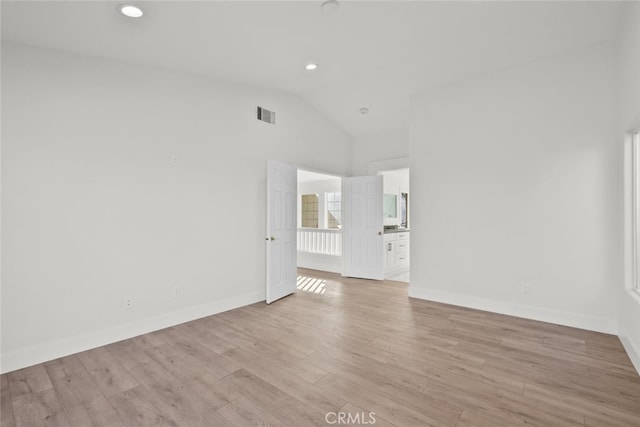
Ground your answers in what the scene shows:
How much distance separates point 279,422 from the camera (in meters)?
1.86

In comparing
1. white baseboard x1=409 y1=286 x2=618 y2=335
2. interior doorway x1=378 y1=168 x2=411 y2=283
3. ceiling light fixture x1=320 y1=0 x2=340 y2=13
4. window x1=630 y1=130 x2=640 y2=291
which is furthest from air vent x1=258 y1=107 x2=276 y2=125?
window x1=630 y1=130 x2=640 y2=291

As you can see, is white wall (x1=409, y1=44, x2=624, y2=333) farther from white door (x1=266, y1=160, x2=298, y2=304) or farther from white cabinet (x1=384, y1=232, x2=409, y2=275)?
white door (x1=266, y1=160, x2=298, y2=304)

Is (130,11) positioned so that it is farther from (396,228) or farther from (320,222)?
(320,222)

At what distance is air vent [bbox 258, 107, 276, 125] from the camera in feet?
14.5

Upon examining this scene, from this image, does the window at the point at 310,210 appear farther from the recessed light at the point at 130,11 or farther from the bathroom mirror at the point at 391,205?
the recessed light at the point at 130,11

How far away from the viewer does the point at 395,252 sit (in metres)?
6.43

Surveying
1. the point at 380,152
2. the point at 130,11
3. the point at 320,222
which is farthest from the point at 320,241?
the point at 130,11

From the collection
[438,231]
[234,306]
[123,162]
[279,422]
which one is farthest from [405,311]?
[123,162]

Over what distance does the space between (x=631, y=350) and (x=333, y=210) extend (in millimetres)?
6042

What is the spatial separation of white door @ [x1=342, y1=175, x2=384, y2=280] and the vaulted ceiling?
2.18 meters

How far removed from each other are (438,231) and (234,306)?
2979 mm

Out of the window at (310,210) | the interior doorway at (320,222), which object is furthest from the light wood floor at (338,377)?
the window at (310,210)

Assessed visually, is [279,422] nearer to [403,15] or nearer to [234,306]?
[234,306]

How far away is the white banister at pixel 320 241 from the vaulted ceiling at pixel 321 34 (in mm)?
3523
